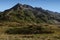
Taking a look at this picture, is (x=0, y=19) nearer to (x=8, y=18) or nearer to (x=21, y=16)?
(x=8, y=18)

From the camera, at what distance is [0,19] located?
6836 inches

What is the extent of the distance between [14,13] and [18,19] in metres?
16.0

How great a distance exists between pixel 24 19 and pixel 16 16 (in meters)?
10.7

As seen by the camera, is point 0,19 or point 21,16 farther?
point 21,16

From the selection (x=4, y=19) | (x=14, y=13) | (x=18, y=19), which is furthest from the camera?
(x=14, y=13)

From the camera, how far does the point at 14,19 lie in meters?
182

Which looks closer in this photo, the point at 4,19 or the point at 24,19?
the point at 4,19

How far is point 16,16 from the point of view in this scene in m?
194

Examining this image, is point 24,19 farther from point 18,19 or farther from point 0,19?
point 0,19

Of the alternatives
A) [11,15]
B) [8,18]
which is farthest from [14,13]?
[8,18]

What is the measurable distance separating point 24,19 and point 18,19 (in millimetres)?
6167

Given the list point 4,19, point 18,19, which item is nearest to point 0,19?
point 4,19

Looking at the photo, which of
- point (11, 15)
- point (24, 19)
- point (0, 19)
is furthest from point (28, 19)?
point (0, 19)

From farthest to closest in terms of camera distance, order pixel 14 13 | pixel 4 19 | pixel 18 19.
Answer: pixel 14 13 → pixel 18 19 → pixel 4 19
